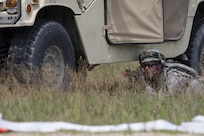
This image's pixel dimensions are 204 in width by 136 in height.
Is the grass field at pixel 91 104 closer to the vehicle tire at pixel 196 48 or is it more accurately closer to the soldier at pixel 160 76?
the soldier at pixel 160 76

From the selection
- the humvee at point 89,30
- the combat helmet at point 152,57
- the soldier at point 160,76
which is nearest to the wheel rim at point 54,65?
the humvee at point 89,30

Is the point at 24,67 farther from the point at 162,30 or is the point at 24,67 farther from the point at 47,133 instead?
the point at 162,30

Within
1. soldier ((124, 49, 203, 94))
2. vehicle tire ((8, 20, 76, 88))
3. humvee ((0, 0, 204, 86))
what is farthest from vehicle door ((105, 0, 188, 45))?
vehicle tire ((8, 20, 76, 88))

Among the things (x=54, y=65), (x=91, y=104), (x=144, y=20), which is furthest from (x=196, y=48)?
(x=91, y=104)

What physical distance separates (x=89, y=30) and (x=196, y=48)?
367 centimetres

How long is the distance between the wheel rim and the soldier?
1.21 metres

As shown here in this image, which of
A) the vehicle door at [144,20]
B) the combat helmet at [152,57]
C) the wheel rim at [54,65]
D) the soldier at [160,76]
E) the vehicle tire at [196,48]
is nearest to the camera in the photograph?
the wheel rim at [54,65]

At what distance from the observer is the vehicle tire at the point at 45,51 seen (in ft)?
28.9

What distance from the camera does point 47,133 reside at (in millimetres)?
6625

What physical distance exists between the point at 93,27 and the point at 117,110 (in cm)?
239

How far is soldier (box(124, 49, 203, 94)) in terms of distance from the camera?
9750mm

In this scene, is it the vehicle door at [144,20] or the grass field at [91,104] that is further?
the vehicle door at [144,20]

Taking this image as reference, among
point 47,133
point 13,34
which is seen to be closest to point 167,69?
point 13,34

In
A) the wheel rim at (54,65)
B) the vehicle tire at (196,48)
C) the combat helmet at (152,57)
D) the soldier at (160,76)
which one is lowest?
the vehicle tire at (196,48)
